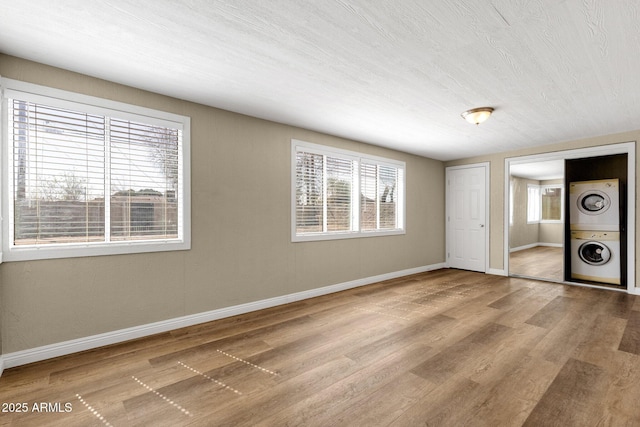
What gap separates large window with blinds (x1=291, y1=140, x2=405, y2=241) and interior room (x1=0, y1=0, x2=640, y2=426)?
0.18ft

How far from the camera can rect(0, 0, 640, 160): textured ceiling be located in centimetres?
185

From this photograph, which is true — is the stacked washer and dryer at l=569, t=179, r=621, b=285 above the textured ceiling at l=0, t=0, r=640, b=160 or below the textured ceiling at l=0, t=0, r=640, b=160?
below

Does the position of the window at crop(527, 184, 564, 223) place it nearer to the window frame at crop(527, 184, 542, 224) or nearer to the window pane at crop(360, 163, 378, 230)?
the window frame at crop(527, 184, 542, 224)

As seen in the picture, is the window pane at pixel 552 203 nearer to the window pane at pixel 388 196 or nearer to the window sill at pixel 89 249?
the window pane at pixel 388 196

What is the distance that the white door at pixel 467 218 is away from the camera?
621 cm

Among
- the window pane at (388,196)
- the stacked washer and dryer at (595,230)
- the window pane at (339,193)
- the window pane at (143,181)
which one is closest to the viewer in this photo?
the window pane at (143,181)

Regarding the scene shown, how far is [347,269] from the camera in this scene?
4.92 meters

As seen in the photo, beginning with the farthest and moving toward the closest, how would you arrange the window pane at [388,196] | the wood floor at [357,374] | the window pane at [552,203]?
the window pane at [552,203]
the window pane at [388,196]
the wood floor at [357,374]

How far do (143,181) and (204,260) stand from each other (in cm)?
103

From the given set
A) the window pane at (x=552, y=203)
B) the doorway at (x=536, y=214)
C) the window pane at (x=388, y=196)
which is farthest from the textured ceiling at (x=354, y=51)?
the window pane at (x=552, y=203)

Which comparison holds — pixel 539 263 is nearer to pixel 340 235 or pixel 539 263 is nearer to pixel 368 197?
pixel 368 197

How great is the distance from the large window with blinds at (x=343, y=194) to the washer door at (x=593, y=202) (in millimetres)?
3029

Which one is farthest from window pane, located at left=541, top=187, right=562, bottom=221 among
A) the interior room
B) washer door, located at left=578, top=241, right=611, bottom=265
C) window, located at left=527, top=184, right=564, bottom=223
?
the interior room

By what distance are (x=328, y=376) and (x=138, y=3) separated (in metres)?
2.72
